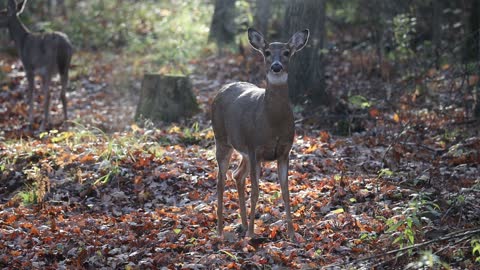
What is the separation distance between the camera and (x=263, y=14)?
58.7 ft

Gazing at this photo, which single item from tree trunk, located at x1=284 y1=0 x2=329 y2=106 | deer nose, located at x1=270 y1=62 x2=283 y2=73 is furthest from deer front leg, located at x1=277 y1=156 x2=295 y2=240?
tree trunk, located at x1=284 y1=0 x2=329 y2=106

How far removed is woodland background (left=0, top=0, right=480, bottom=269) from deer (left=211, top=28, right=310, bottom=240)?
513mm

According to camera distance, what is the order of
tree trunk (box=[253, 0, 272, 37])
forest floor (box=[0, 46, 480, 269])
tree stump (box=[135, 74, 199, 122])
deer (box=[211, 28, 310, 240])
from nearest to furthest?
forest floor (box=[0, 46, 480, 269]), deer (box=[211, 28, 310, 240]), tree stump (box=[135, 74, 199, 122]), tree trunk (box=[253, 0, 272, 37])

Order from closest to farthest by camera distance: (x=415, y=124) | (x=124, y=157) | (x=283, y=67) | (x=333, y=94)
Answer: (x=283, y=67)
(x=124, y=157)
(x=415, y=124)
(x=333, y=94)

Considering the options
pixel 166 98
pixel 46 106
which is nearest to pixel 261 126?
pixel 166 98

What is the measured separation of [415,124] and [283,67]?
5280 millimetres

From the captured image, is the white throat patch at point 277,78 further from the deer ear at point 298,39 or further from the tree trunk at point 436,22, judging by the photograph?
the tree trunk at point 436,22

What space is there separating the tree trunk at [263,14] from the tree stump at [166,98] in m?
4.55

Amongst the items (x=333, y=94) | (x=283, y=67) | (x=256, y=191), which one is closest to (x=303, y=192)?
(x=256, y=191)

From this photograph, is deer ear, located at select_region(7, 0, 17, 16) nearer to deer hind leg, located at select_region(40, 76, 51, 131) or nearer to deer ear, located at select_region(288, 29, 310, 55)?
deer hind leg, located at select_region(40, 76, 51, 131)

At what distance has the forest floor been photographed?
7.15m

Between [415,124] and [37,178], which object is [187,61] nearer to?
[415,124]

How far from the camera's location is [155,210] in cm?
891

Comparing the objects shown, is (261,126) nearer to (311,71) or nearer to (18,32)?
(311,71)
